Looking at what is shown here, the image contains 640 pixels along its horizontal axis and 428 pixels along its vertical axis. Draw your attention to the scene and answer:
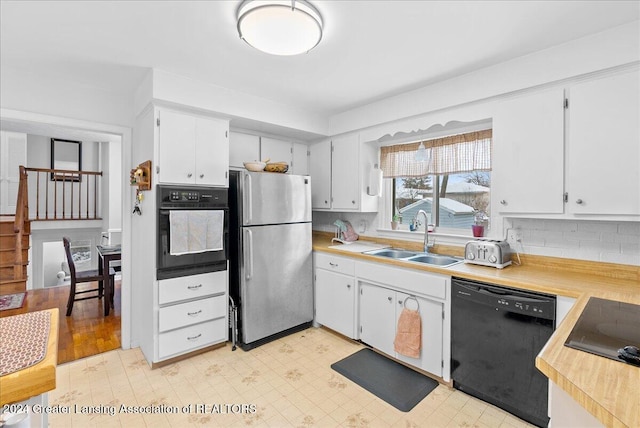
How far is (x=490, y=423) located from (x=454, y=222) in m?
1.62

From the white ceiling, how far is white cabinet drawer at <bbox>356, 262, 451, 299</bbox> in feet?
5.11

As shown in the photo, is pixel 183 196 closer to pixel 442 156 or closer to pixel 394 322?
pixel 394 322

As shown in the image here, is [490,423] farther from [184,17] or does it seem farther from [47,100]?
[47,100]

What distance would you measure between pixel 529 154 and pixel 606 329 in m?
1.33

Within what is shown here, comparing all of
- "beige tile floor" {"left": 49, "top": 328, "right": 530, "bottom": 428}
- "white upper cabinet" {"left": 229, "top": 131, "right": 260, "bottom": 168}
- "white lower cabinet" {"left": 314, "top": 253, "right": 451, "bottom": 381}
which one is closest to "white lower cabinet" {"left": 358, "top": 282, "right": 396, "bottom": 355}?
"white lower cabinet" {"left": 314, "top": 253, "right": 451, "bottom": 381}

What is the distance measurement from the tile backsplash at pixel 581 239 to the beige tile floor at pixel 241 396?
1.17 metres

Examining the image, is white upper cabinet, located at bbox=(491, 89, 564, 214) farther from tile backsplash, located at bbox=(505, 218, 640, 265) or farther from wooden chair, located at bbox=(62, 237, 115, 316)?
wooden chair, located at bbox=(62, 237, 115, 316)

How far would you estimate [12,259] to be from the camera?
4.07m

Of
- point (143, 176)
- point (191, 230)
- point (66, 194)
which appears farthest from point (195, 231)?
point (66, 194)

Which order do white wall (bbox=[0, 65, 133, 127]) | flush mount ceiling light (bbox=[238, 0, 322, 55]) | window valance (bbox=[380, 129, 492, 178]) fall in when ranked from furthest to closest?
window valance (bbox=[380, 129, 492, 178]), white wall (bbox=[0, 65, 133, 127]), flush mount ceiling light (bbox=[238, 0, 322, 55])

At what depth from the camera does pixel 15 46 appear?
6.81 ft

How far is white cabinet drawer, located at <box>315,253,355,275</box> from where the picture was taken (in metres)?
2.95

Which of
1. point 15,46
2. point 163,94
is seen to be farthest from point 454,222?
point 15,46

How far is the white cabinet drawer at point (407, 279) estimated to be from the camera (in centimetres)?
227
